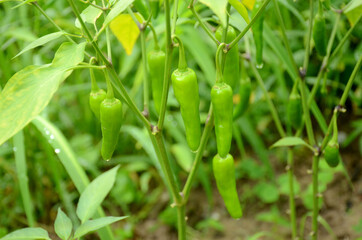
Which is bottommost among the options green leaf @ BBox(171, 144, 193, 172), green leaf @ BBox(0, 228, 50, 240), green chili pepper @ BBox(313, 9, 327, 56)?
green leaf @ BBox(171, 144, 193, 172)

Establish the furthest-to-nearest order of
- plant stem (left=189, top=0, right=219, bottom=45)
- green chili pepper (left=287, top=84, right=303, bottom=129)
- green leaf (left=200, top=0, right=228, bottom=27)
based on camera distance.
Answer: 1. green chili pepper (left=287, top=84, right=303, bottom=129)
2. plant stem (left=189, top=0, right=219, bottom=45)
3. green leaf (left=200, top=0, right=228, bottom=27)

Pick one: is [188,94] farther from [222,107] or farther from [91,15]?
[91,15]

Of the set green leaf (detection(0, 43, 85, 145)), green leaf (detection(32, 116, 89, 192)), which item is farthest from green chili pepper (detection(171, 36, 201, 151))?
green leaf (detection(32, 116, 89, 192))

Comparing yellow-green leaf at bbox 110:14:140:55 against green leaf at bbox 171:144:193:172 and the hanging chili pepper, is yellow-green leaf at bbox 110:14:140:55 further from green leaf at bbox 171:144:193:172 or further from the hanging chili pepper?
green leaf at bbox 171:144:193:172

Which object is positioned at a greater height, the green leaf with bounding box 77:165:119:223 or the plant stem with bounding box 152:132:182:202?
the plant stem with bounding box 152:132:182:202

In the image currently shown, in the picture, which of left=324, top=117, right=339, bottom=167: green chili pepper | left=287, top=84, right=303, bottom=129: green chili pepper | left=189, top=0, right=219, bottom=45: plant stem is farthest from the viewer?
left=287, top=84, right=303, bottom=129: green chili pepper

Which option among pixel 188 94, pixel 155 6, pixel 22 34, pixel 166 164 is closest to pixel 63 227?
pixel 166 164

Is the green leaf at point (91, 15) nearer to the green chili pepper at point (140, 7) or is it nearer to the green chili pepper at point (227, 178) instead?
the green chili pepper at point (140, 7)
